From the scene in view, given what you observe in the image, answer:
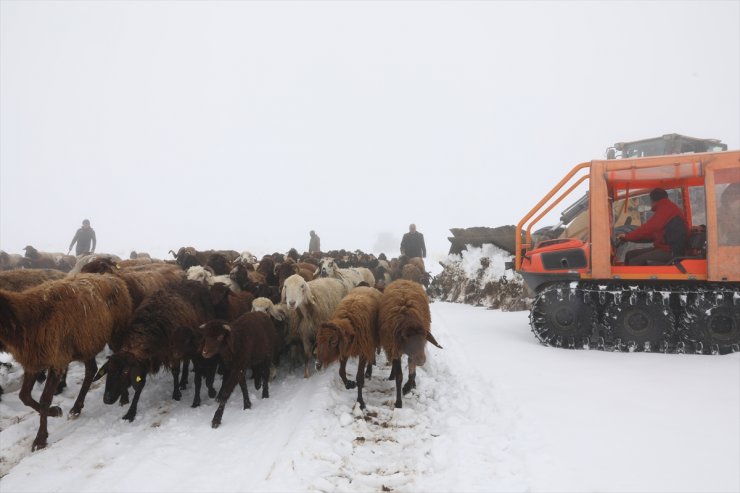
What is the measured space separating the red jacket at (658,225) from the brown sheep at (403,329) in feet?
15.1

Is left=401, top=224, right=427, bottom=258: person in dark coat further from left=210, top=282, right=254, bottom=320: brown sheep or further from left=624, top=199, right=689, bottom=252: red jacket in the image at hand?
left=210, top=282, right=254, bottom=320: brown sheep

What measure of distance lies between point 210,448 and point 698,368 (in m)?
7.07

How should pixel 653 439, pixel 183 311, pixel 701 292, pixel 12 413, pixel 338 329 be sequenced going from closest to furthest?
pixel 653 439
pixel 12 413
pixel 338 329
pixel 183 311
pixel 701 292

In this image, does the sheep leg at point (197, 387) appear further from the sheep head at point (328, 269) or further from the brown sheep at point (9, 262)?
the brown sheep at point (9, 262)

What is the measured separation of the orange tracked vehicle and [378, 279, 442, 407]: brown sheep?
3296 millimetres

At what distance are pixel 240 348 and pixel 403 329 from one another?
2.18 m

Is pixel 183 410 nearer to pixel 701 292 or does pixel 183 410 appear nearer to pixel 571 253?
pixel 571 253

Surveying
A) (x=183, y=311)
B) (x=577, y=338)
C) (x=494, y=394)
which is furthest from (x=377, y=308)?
(x=577, y=338)

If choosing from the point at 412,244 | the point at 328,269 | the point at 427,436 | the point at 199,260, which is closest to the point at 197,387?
the point at 427,436

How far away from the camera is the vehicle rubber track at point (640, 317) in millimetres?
6832

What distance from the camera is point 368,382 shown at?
6453mm

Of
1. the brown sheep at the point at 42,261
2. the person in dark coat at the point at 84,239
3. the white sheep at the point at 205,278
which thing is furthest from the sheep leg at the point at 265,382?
the person in dark coat at the point at 84,239

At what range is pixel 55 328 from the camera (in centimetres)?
446

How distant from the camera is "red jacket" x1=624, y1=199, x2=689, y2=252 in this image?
7.21 meters
